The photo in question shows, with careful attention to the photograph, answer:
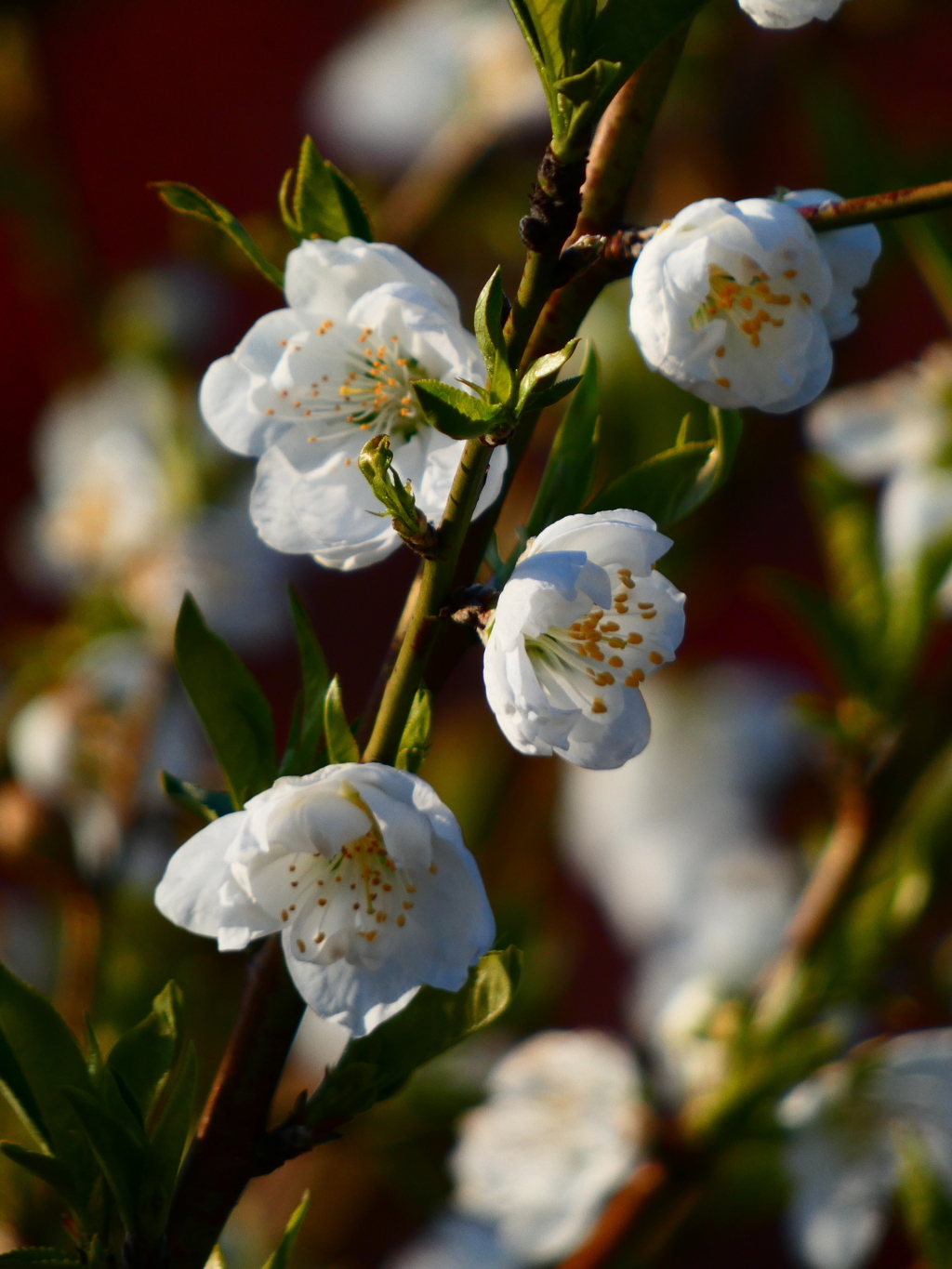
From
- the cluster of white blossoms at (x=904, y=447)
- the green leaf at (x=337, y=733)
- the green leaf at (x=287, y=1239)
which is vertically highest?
the green leaf at (x=337, y=733)

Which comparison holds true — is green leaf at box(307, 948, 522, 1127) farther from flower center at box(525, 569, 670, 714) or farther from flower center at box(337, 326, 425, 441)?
flower center at box(337, 326, 425, 441)

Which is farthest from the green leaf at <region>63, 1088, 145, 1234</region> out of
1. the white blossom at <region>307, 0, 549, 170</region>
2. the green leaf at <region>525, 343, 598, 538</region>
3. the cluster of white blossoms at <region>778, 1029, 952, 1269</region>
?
the white blossom at <region>307, 0, 549, 170</region>

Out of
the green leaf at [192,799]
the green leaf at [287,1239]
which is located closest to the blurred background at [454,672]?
the green leaf at [287,1239]

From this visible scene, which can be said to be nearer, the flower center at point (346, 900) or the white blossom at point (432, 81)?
the flower center at point (346, 900)

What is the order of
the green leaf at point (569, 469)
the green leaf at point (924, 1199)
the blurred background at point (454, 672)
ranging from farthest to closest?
the blurred background at point (454, 672) < the green leaf at point (924, 1199) < the green leaf at point (569, 469)

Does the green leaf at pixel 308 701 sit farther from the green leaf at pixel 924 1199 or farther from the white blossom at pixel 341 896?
the green leaf at pixel 924 1199

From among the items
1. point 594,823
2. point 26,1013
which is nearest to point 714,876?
point 594,823

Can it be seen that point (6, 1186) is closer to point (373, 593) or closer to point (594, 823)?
point (594, 823)
